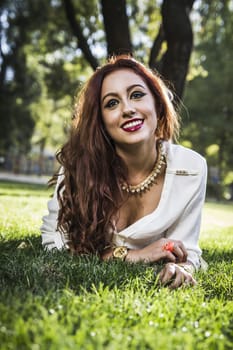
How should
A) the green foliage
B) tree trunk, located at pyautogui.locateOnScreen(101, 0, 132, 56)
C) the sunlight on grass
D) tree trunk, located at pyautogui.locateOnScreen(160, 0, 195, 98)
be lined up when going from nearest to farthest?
tree trunk, located at pyautogui.locateOnScreen(160, 0, 195, 98)
tree trunk, located at pyautogui.locateOnScreen(101, 0, 132, 56)
the sunlight on grass
the green foliage

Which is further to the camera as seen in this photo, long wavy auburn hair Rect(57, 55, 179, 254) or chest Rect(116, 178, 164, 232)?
chest Rect(116, 178, 164, 232)

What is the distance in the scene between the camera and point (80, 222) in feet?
10.7

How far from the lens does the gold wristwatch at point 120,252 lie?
3059mm

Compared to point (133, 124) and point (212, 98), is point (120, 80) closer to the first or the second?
point (133, 124)

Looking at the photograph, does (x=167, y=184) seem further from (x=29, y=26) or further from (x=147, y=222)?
(x=29, y=26)

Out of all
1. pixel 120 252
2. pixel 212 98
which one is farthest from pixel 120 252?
pixel 212 98

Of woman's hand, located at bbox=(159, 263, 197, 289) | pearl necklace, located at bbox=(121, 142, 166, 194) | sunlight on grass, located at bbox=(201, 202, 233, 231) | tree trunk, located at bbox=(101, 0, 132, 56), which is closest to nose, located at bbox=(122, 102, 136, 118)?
pearl necklace, located at bbox=(121, 142, 166, 194)

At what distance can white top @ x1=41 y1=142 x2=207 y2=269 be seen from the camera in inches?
125

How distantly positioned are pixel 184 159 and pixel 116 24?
5.89 metres

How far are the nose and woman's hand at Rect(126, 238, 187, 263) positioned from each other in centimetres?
94

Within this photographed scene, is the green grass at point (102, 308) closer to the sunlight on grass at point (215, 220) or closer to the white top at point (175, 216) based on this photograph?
the white top at point (175, 216)

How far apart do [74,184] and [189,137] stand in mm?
29085

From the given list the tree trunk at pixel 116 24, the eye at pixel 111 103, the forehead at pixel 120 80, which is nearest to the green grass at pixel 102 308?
the eye at pixel 111 103

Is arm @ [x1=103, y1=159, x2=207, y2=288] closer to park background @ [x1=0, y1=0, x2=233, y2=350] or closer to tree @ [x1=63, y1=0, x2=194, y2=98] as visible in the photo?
park background @ [x1=0, y1=0, x2=233, y2=350]
